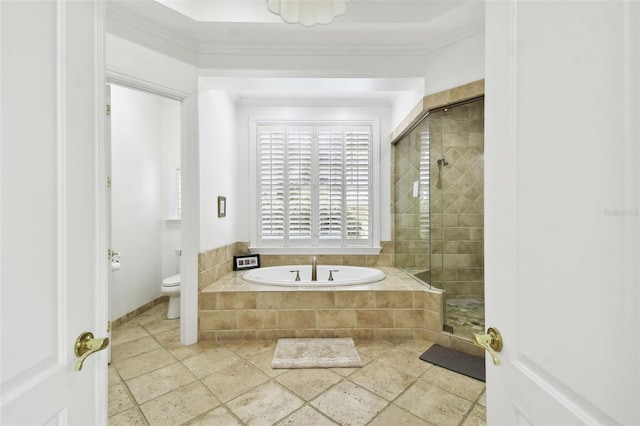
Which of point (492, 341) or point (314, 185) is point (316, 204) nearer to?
point (314, 185)

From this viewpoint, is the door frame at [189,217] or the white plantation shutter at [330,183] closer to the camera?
the door frame at [189,217]

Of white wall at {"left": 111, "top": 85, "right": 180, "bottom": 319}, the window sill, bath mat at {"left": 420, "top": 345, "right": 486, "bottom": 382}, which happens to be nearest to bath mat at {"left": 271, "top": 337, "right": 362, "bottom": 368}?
bath mat at {"left": 420, "top": 345, "right": 486, "bottom": 382}

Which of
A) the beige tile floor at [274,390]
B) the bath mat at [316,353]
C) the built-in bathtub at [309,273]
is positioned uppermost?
the built-in bathtub at [309,273]

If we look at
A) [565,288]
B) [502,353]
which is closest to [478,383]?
[502,353]

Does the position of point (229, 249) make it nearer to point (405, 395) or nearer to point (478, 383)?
point (405, 395)

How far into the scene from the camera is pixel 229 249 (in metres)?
3.18

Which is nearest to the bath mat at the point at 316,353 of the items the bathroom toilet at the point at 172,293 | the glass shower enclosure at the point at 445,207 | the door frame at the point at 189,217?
the door frame at the point at 189,217

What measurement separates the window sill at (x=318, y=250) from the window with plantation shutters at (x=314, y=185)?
61 millimetres

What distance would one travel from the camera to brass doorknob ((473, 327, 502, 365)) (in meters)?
0.72

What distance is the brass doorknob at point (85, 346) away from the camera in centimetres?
65

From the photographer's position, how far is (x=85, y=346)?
2.21ft

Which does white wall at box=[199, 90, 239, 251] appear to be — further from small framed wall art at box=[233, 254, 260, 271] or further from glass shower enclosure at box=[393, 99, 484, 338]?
glass shower enclosure at box=[393, 99, 484, 338]

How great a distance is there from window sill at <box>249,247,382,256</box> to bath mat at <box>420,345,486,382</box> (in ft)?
4.53

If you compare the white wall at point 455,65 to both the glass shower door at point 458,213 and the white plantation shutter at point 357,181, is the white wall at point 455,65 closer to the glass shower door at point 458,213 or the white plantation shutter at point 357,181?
the glass shower door at point 458,213
